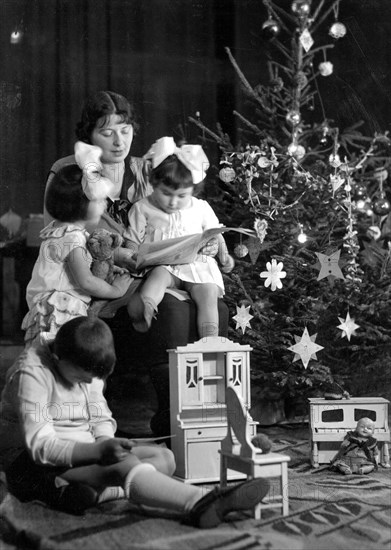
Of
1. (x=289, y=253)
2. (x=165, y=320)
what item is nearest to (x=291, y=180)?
(x=289, y=253)

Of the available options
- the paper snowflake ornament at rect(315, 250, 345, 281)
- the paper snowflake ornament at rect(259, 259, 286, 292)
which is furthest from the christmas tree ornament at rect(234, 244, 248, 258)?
the paper snowflake ornament at rect(315, 250, 345, 281)

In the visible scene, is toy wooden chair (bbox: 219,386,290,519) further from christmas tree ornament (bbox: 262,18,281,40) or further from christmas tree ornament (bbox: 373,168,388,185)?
christmas tree ornament (bbox: 262,18,281,40)

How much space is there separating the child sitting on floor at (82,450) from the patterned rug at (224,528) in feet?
0.20

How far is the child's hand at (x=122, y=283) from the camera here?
341cm

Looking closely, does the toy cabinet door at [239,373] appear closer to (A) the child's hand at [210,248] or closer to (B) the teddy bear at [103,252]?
(A) the child's hand at [210,248]

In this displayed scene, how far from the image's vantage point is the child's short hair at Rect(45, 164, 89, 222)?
132 inches

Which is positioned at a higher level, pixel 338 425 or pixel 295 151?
pixel 295 151

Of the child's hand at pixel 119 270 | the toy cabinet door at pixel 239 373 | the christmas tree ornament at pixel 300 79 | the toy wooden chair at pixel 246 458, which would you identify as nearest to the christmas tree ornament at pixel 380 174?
the christmas tree ornament at pixel 300 79

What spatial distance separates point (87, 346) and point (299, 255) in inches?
76.7

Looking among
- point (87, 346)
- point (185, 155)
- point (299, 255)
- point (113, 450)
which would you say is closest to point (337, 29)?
point (299, 255)

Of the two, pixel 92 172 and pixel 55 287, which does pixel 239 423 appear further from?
pixel 92 172

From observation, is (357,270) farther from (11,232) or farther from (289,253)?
(11,232)

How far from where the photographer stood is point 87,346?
2775mm

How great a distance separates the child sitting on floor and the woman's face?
112 centimetres
